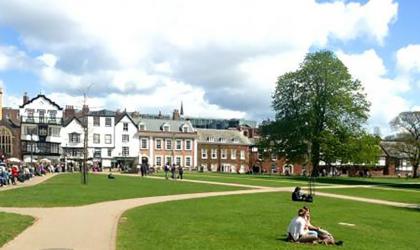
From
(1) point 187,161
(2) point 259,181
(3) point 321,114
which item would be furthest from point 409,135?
(2) point 259,181

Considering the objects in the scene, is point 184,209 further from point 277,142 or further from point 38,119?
point 38,119

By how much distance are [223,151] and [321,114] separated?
159 feet

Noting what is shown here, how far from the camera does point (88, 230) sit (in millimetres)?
18062

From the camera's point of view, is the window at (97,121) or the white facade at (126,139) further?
the white facade at (126,139)

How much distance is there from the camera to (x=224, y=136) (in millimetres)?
129625

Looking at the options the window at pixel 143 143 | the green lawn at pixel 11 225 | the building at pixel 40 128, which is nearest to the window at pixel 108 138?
the window at pixel 143 143

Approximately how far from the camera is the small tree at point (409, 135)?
107 metres

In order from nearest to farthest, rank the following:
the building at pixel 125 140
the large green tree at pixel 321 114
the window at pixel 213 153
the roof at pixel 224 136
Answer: the large green tree at pixel 321 114
the building at pixel 125 140
the window at pixel 213 153
the roof at pixel 224 136

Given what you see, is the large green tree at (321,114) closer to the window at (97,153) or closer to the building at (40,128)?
the window at (97,153)

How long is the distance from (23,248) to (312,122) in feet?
226

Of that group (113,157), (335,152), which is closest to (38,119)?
(113,157)

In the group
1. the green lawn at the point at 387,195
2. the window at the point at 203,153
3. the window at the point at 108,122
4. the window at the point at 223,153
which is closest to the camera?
the green lawn at the point at 387,195

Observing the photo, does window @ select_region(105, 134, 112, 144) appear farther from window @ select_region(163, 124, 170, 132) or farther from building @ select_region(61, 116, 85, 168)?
window @ select_region(163, 124, 170, 132)

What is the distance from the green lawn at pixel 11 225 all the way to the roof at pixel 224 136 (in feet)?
347
